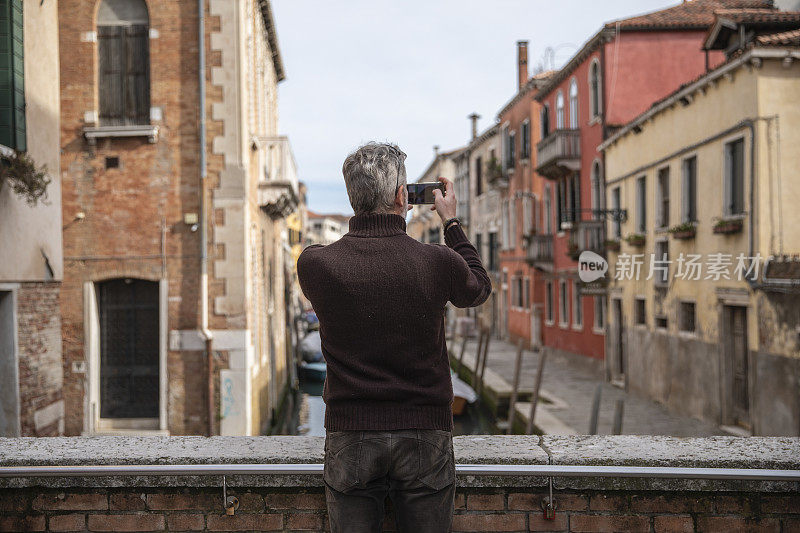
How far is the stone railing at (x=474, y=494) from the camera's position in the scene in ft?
8.02

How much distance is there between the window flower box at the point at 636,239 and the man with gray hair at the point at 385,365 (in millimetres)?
12420

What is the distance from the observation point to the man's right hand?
2115 millimetres

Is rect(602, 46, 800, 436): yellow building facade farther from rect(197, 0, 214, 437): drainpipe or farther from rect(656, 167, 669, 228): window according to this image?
rect(197, 0, 214, 437): drainpipe

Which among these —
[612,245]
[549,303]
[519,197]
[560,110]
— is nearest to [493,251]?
[519,197]

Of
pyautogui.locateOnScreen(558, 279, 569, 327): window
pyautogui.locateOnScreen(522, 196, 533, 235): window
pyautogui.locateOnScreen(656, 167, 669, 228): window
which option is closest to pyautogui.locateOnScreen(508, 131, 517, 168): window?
pyautogui.locateOnScreen(522, 196, 533, 235): window

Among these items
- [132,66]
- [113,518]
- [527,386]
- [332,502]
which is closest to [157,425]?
[132,66]

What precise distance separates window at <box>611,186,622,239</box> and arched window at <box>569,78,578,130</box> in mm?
3961

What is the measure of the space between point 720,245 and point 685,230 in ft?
3.11

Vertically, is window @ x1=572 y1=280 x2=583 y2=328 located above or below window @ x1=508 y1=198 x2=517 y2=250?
below

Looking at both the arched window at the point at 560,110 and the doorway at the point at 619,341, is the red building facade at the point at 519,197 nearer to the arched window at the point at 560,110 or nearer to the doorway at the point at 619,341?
the arched window at the point at 560,110

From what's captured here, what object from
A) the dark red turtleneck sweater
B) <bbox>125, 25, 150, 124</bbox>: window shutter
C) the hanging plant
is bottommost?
the dark red turtleneck sweater

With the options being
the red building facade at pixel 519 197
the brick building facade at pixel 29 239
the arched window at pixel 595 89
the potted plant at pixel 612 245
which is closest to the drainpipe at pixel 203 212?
the brick building facade at pixel 29 239

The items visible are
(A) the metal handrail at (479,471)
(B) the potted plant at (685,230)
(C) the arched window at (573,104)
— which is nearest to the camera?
(A) the metal handrail at (479,471)

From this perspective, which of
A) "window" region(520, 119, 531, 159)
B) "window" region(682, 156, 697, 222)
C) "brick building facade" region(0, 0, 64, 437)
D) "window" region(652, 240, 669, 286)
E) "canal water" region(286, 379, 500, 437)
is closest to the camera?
"brick building facade" region(0, 0, 64, 437)
